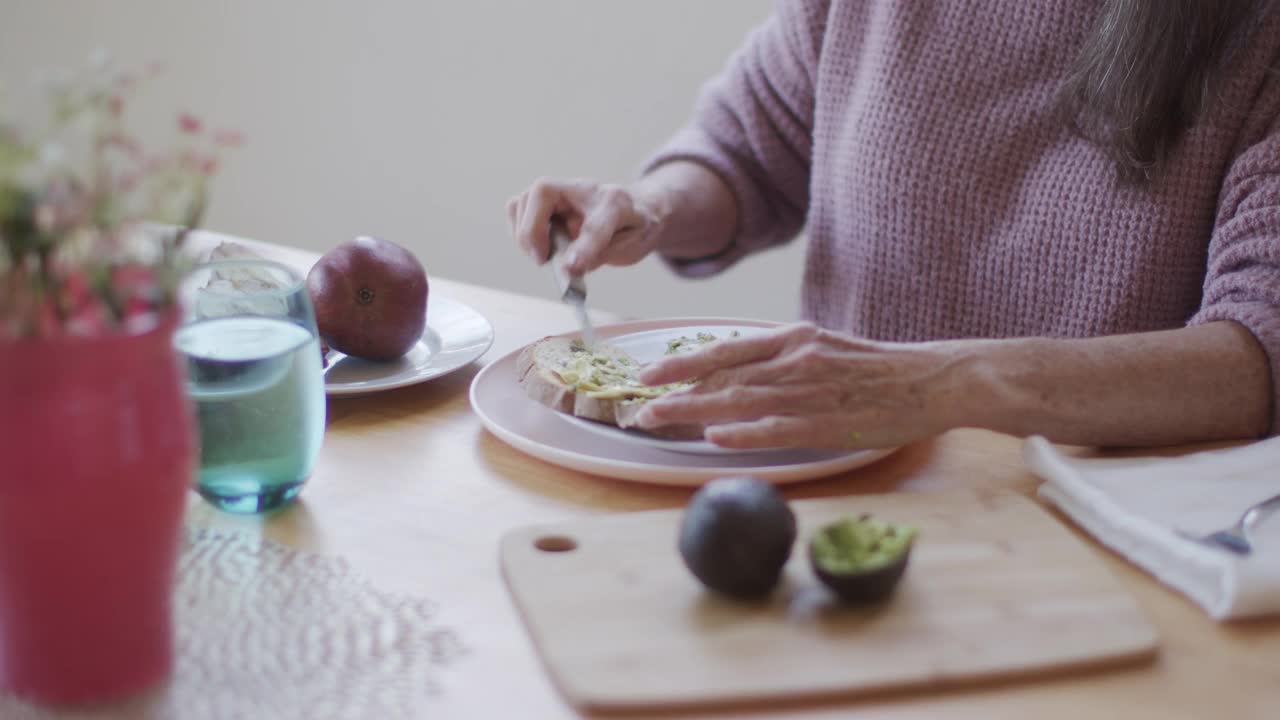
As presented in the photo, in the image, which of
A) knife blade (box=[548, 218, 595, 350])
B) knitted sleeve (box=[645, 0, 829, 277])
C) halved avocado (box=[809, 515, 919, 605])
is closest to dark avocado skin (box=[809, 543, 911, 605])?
halved avocado (box=[809, 515, 919, 605])

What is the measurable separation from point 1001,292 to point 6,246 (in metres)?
1.22

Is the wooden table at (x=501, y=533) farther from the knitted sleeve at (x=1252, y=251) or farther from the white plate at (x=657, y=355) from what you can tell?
the knitted sleeve at (x=1252, y=251)

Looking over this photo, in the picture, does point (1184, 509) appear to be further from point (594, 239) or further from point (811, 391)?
point (594, 239)

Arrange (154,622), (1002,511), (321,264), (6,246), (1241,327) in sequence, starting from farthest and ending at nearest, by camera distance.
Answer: (321,264), (1241,327), (1002,511), (154,622), (6,246)

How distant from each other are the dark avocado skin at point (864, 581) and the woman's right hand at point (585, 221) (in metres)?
0.71

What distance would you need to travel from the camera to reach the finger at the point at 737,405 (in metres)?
1.07

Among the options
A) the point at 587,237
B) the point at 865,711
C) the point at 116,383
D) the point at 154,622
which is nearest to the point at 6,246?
the point at 116,383

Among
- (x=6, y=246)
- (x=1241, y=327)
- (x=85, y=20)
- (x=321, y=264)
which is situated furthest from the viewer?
(x=85, y=20)

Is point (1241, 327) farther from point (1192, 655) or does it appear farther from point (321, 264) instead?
point (321, 264)

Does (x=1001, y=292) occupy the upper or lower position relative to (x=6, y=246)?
lower

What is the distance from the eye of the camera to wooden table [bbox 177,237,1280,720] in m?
0.76

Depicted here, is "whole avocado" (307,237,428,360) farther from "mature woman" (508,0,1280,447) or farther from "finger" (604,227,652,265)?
"finger" (604,227,652,265)

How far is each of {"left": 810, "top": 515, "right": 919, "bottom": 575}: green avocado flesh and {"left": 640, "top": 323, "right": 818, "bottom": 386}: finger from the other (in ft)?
0.87

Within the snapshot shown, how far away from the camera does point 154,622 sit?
0.73m
